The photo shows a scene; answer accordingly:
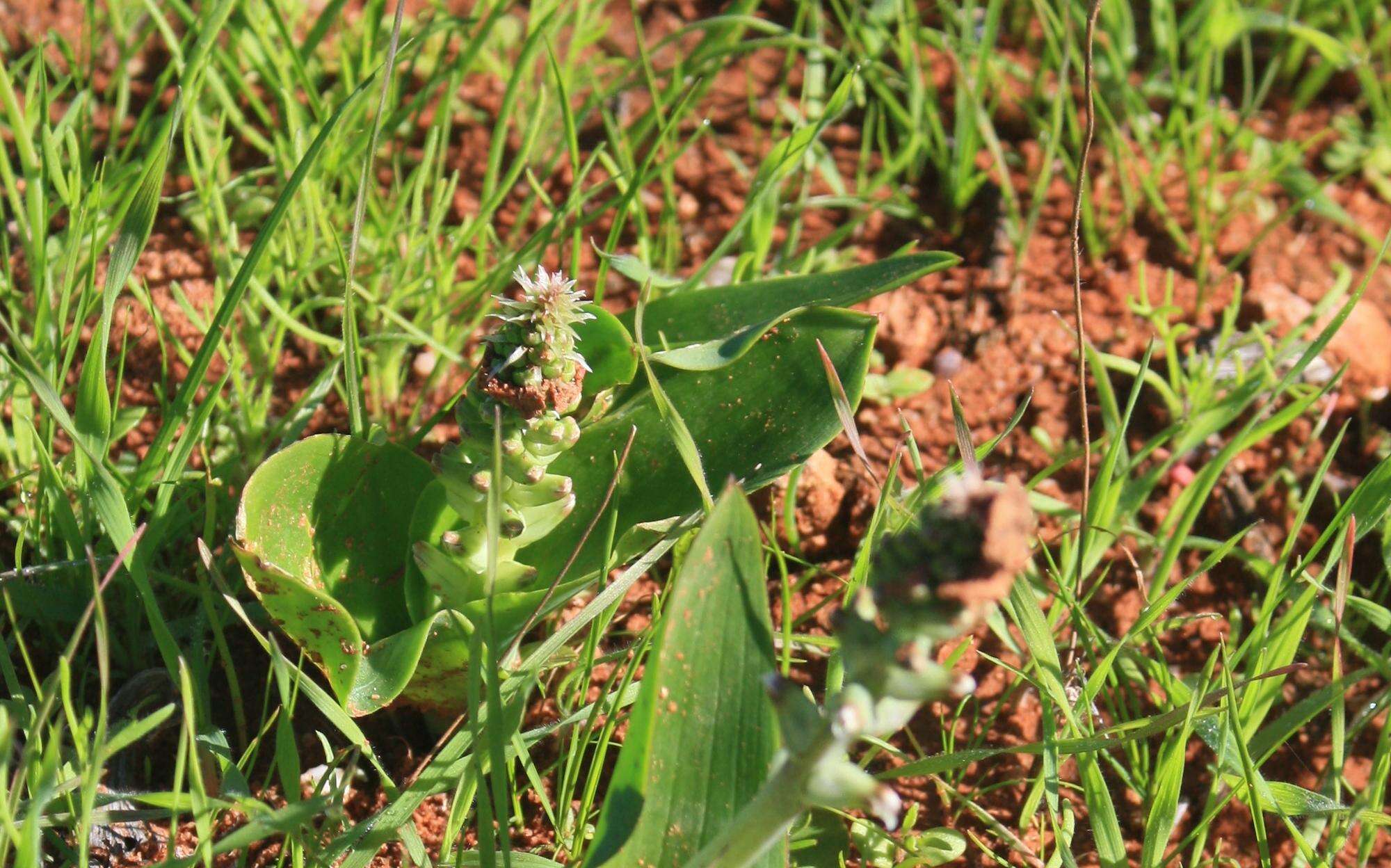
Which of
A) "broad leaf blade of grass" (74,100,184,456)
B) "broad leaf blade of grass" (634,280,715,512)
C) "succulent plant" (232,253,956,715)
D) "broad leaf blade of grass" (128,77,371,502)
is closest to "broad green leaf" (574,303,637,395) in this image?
"succulent plant" (232,253,956,715)

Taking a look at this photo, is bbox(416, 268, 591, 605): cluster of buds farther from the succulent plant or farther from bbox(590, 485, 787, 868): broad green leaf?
bbox(590, 485, 787, 868): broad green leaf

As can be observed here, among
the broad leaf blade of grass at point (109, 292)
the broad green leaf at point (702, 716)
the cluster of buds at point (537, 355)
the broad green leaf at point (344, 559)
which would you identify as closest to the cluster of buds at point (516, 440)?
the cluster of buds at point (537, 355)

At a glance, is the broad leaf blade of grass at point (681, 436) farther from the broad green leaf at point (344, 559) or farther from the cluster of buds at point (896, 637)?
the cluster of buds at point (896, 637)

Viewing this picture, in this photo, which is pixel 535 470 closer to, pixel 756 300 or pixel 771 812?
pixel 756 300

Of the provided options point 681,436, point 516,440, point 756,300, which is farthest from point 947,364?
point 516,440

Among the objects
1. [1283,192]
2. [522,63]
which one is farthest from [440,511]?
[1283,192]
